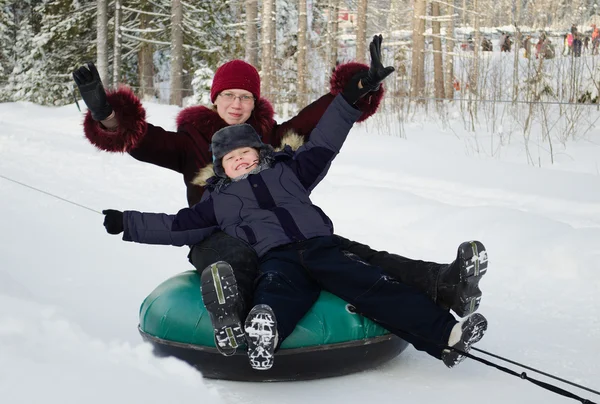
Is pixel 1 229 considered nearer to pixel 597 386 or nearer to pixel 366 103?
pixel 366 103

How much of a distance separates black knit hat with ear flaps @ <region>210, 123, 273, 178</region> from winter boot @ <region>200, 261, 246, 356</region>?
2.54 feet

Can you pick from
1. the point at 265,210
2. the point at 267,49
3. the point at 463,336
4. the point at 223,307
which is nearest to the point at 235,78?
the point at 265,210

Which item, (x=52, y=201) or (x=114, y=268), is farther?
(x=52, y=201)

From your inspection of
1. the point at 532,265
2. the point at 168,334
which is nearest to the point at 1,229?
the point at 168,334

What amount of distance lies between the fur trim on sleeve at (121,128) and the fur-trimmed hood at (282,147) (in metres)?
0.37

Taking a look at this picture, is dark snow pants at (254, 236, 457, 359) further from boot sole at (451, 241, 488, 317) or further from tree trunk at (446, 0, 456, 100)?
tree trunk at (446, 0, 456, 100)

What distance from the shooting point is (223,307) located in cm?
251

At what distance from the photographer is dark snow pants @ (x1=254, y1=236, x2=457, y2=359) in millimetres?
2627

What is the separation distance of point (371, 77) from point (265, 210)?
2.62ft

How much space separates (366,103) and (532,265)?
1.51 meters

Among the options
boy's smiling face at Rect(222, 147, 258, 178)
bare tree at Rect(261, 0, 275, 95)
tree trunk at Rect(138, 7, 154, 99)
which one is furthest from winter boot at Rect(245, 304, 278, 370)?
tree trunk at Rect(138, 7, 154, 99)

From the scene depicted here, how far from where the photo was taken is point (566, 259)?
13.9 ft

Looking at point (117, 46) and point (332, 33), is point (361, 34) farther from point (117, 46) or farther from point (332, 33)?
point (117, 46)

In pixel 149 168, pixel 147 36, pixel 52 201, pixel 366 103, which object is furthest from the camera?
pixel 147 36
